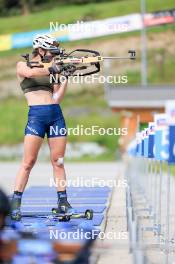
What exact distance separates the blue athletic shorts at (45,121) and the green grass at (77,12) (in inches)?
2026

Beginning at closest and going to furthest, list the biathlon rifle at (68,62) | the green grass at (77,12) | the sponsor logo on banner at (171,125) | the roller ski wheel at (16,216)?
the sponsor logo on banner at (171,125) < the roller ski wheel at (16,216) < the biathlon rifle at (68,62) < the green grass at (77,12)

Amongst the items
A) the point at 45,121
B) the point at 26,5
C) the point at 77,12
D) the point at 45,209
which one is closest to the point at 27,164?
the point at 45,121

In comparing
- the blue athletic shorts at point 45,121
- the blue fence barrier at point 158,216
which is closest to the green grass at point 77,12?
the blue fence barrier at point 158,216

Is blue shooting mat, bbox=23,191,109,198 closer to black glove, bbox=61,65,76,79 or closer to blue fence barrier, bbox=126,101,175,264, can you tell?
blue fence barrier, bbox=126,101,175,264

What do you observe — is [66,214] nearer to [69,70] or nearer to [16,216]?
[16,216]

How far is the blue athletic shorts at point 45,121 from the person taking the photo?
32.7 feet

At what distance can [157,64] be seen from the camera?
64.3 meters

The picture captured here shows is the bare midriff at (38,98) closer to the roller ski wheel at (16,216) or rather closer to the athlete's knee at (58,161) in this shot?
the athlete's knee at (58,161)

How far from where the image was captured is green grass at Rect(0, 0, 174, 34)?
210 feet

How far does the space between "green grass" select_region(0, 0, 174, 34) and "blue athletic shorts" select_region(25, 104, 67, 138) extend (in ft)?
169

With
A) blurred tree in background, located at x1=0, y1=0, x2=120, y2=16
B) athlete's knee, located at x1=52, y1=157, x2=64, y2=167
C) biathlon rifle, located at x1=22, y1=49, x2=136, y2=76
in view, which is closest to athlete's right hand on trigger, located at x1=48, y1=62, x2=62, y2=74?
biathlon rifle, located at x1=22, y1=49, x2=136, y2=76

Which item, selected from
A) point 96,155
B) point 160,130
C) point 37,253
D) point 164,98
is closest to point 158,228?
point 160,130

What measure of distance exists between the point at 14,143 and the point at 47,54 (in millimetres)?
40367

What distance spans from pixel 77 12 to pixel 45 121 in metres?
53.5
